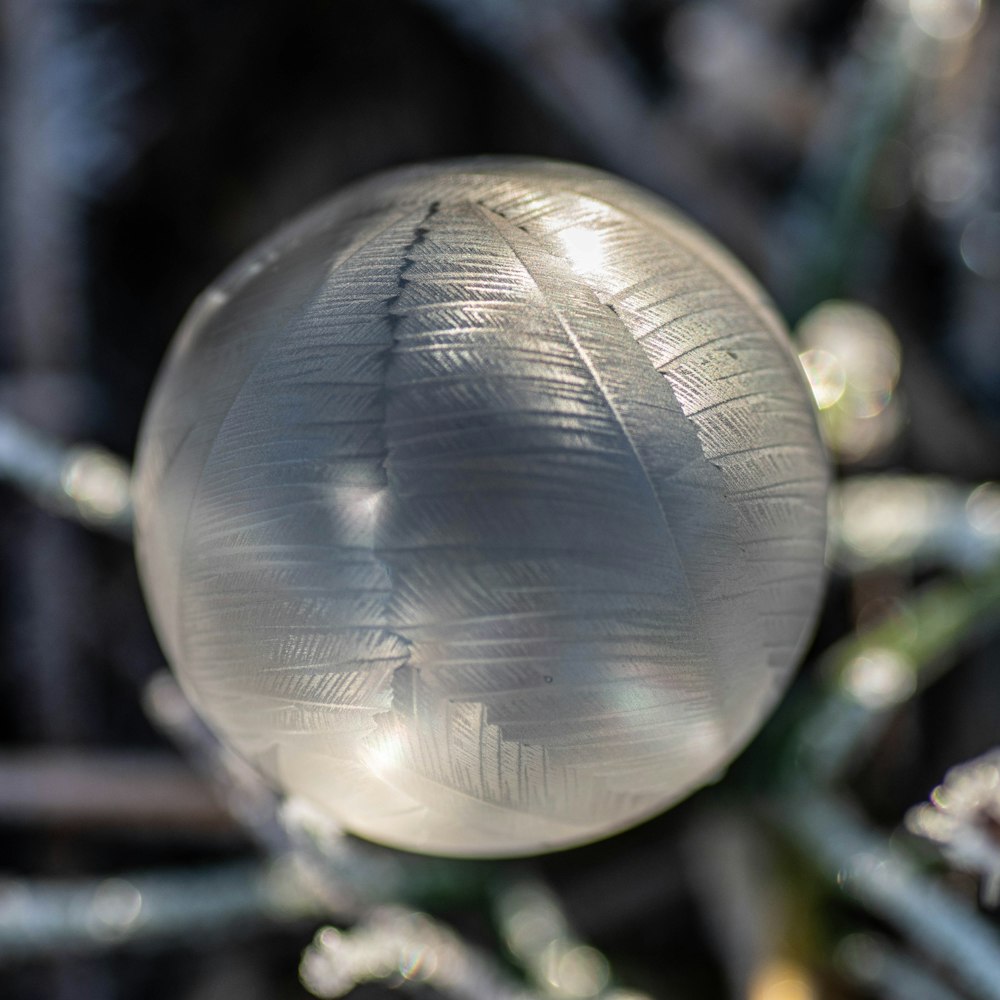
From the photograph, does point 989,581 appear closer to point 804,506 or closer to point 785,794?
point 785,794

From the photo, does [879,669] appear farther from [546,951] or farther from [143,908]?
[143,908]

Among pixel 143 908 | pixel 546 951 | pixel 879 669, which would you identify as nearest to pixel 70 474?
pixel 143 908

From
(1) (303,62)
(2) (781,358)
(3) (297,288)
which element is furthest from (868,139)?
(1) (303,62)

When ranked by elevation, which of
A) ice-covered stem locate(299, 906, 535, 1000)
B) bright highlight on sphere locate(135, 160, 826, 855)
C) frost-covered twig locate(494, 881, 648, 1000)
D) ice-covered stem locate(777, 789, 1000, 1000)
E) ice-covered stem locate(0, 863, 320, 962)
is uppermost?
bright highlight on sphere locate(135, 160, 826, 855)

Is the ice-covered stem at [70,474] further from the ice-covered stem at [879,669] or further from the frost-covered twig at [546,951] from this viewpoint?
the ice-covered stem at [879,669]

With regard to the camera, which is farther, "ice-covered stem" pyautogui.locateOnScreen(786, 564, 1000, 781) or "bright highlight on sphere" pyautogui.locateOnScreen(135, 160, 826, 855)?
"ice-covered stem" pyautogui.locateOnScreen(786, 564, 1000, 781)

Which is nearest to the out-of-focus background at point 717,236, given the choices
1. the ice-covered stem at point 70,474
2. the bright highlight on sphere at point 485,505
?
the ice-covered stem at point 70,474

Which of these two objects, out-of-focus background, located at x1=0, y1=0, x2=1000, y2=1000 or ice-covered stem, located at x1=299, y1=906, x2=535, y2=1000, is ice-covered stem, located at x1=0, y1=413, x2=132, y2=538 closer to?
out-of-focus background, located at x1=0, y1=0, x2=1000, y2=1000

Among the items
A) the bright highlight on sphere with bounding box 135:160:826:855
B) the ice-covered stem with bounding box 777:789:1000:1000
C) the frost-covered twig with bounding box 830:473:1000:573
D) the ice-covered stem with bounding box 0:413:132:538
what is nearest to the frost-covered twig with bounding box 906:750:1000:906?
the ice-covered stem with bounding box 777:789:1000:1000
